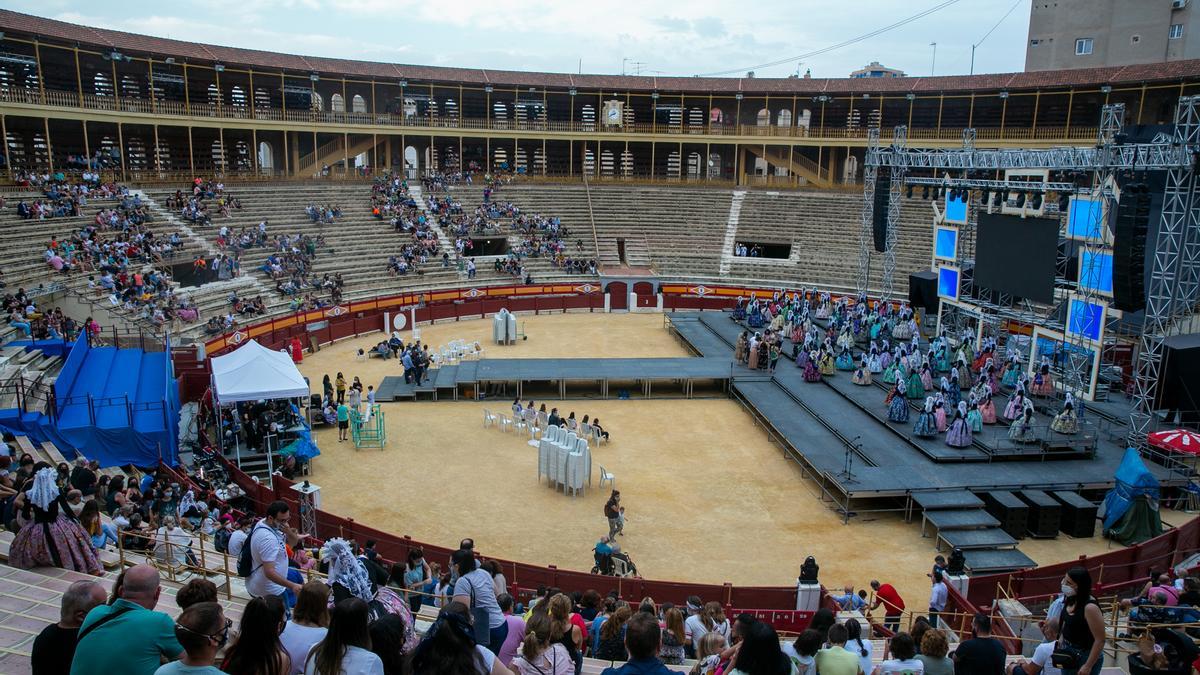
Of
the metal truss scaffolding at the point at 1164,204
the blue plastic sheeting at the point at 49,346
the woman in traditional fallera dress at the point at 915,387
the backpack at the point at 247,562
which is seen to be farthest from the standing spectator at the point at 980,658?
the blue plastic sheeting at the point at 49,346

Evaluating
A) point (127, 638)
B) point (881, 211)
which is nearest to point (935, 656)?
point (127, 638)

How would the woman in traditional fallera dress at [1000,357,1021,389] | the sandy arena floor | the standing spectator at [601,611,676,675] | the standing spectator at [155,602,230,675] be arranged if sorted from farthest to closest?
the woman in traditional fallera dress at [1000,357,1021,389] < the sandy arena floor < the standing spectator at [601,611,676,675] < the standing spectator at [155,602,230,675]

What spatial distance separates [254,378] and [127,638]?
17.0 metres

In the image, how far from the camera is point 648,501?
19.9m

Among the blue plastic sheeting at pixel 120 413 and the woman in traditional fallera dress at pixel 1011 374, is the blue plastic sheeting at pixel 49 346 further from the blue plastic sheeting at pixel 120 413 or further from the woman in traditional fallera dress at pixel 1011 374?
the woman in traditional fallera dress at pixel 1011 374

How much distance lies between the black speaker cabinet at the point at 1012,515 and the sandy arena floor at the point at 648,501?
1.07 feet

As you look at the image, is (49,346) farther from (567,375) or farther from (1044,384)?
(1044,384)

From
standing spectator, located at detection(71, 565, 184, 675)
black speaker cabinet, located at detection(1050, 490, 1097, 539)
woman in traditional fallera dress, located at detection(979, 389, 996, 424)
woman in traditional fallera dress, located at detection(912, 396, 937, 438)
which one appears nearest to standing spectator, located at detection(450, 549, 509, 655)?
standing spectator, located at detection(71, 565, 184, 675)

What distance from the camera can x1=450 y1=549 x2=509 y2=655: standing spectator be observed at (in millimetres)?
7676

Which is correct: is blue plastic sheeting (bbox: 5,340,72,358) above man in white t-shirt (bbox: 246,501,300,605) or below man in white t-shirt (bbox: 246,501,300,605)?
below

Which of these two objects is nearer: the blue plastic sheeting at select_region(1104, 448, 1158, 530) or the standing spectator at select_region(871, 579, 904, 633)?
the standing spectator at select_region(871, 579, 904, 633)

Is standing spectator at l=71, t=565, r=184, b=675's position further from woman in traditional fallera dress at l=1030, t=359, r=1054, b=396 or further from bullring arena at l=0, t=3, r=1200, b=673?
woman in traditional fallera dress at l=1030, t=359, r=1054, b=396

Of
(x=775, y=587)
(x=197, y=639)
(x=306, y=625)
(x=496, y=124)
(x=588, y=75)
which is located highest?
(x=588, y=75)

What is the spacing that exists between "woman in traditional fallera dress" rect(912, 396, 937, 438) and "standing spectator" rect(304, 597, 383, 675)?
19.7m
